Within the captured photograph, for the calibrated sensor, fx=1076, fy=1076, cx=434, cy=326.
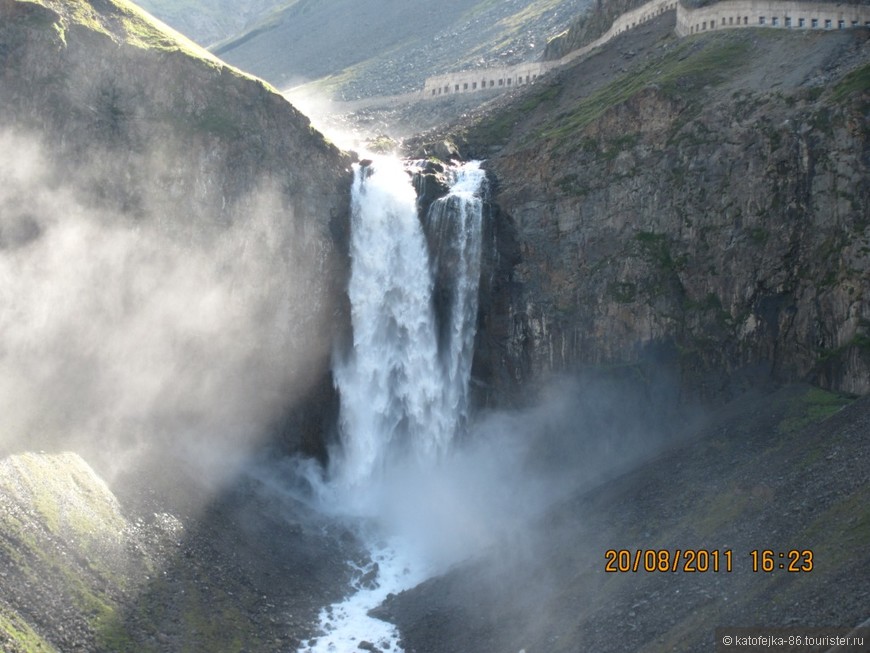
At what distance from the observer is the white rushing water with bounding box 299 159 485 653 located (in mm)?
79125

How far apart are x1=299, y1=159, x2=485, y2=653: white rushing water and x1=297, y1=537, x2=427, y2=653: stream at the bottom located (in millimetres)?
5349

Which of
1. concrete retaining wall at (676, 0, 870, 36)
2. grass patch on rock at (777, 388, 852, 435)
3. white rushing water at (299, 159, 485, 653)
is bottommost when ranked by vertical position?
grass patch on rock at (777, 388, 852, 435)

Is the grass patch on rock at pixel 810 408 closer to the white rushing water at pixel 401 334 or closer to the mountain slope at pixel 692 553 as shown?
the mountain slope at pixel 692 553

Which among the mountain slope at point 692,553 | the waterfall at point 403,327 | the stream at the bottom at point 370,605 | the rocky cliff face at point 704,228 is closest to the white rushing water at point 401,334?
the waterfall at point 403,327

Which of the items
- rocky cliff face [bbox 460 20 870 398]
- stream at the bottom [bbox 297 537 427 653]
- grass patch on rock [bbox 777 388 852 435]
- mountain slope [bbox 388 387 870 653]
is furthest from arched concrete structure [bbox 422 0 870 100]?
stream at the bottom [bbox 297 537 427 653]

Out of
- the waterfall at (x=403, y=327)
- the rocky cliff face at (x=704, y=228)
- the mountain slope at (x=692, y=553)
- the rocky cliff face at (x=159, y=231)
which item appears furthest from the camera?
the waterfall at (x=403, y=327)

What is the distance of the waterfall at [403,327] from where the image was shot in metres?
79.6

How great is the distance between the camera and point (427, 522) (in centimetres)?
7344

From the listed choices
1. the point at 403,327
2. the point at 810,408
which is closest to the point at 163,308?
the point at 403,327

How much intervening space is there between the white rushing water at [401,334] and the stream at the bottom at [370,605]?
5.35m

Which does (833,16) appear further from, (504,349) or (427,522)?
(427,522)

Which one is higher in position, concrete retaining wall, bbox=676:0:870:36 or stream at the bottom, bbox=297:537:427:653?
Answer: concrete retaining wall, bbox=676:0:870:36

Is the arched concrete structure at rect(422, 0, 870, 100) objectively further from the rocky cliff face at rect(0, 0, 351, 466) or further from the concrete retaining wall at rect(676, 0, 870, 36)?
the rocky cliff face at rect(0, 0, 351, 466)

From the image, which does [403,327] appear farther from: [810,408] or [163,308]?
[810,408]
